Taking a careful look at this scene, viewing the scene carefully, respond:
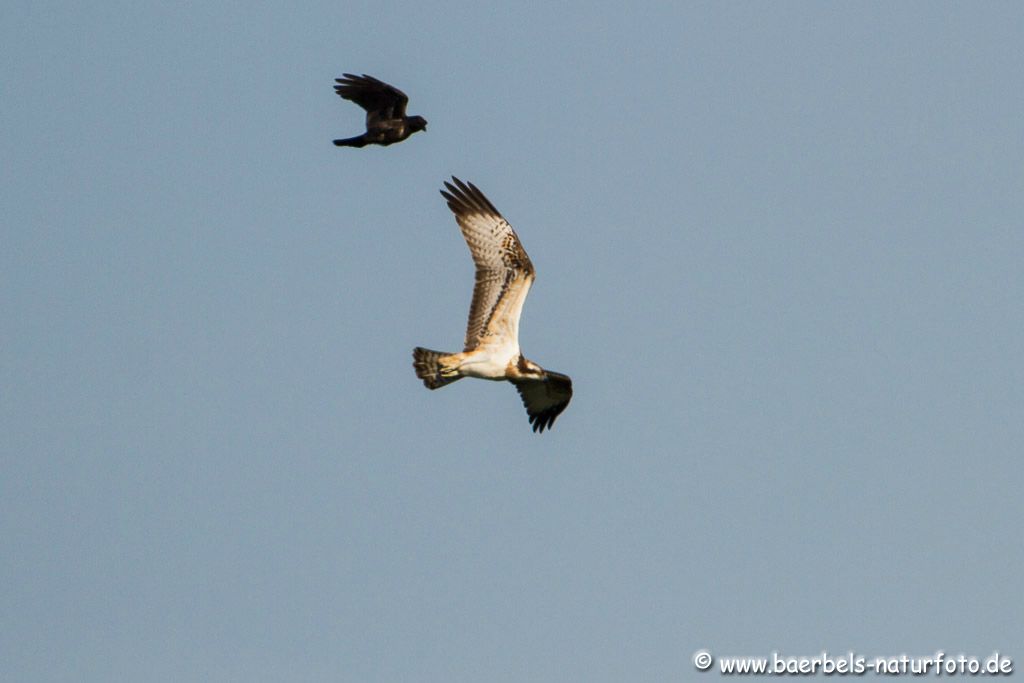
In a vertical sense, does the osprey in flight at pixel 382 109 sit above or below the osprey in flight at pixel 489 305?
above

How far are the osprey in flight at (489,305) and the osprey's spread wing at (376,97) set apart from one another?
126cm

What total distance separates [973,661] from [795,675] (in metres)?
2.25

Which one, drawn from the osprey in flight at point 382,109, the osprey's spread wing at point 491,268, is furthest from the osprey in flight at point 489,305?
the osprey in flight at point 382,109

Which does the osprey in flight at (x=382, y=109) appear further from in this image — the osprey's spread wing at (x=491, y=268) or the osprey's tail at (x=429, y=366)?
the osprey's tail at (x=429, y=366)

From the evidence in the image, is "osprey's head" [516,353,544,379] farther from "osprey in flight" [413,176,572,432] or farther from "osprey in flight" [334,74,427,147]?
"osprey in flight" [334,74,427,147]

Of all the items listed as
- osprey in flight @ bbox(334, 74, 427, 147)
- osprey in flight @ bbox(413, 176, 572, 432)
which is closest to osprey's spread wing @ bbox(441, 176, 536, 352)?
osprey in flight @ bbox(413, 176, 572, 432)

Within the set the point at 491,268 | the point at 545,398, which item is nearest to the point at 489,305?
the point at 491,268

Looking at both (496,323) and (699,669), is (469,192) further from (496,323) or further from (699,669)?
(699,669)

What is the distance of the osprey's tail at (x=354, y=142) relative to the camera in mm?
20500

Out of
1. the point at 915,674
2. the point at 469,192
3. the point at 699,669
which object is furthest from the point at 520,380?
the point at 915,674

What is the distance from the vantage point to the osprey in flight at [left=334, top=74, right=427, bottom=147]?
20797 mm

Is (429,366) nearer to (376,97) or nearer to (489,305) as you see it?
(489,305)

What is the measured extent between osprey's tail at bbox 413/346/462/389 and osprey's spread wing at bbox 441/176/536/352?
57 cm

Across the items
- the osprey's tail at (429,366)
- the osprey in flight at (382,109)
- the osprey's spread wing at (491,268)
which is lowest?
the osprey's tail at (429,366)
